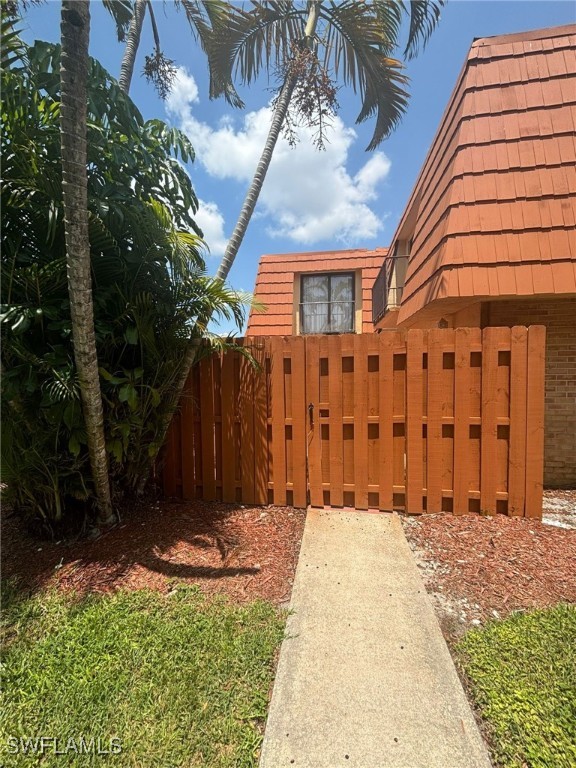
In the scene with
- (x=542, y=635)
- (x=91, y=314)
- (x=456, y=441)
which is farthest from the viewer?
(x=456, y=441)

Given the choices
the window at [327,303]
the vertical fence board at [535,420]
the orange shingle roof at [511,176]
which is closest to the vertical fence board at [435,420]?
the vertical fence board at [535,420]

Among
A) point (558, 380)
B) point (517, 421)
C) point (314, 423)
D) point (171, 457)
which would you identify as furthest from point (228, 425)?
point (558, 380)

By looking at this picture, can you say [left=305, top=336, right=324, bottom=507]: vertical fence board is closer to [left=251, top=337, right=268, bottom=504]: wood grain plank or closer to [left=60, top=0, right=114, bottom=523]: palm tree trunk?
[left=251, top=337, right=268, bottom=504]: wood grain plank

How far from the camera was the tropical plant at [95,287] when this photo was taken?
2.64 meters

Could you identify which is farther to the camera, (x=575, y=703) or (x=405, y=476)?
(x=405, y=476)

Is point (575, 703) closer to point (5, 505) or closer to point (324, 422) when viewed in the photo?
point (324, 422)

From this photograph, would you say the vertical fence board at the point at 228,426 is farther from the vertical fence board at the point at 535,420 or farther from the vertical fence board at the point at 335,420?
the vertical fence board at the point at 535,420

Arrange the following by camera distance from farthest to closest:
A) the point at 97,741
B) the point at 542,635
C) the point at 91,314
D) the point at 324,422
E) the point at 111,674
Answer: the point at 324,422
the point at 91,314
the point at 542,635
the point at 111,674
the point at 97,741

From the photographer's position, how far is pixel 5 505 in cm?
398

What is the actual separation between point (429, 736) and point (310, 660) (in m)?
0.66

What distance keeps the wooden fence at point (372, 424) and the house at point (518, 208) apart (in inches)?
56.3

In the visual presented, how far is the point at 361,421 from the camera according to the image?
12.5 ft

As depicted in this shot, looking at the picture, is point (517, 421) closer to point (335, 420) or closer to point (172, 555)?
point (335, 420)

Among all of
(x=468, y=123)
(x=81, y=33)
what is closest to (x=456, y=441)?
(x=81, y=33)
